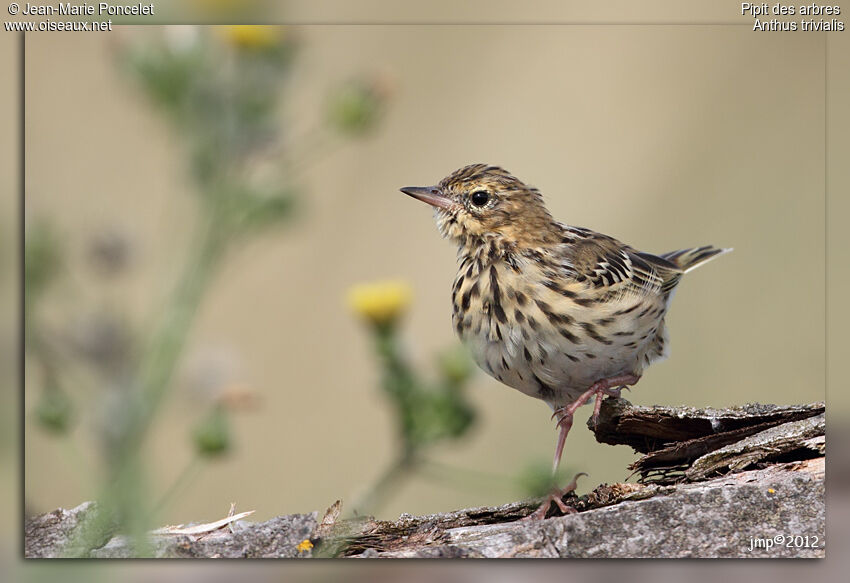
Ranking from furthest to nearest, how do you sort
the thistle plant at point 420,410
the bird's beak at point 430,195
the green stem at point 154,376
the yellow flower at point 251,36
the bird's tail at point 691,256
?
1. the bird's tail at point 691,256
2. the bird's beak at point 430,195
3. the yellow flower at point 251,36
4. the thistle plant at point 420,410
5. the green stem at point 154,376

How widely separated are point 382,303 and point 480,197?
1.53 meters

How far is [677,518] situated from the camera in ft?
9.50

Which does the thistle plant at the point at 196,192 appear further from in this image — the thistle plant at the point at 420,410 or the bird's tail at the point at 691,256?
the bird's tail at the point at 691,256

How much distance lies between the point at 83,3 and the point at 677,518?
2639 mm

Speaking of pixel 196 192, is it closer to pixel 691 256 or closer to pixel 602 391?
pixel 602 391

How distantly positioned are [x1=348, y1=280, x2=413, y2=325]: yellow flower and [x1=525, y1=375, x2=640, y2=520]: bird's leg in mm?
1289

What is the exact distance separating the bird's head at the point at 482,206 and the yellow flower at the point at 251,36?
143 centimetres

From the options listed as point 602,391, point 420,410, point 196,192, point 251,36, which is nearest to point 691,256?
point 602,391

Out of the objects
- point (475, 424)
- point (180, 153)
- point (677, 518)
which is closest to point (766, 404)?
point (677, 518)

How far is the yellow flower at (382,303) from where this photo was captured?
1.83m

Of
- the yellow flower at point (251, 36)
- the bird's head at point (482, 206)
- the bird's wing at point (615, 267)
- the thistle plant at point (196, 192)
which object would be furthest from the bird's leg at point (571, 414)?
the yellow flower at point (251, 36)

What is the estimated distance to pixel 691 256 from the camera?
4016 millimetres

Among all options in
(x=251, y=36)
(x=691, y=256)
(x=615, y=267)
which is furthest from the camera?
(x=691, y=256)

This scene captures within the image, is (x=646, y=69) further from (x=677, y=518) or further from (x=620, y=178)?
(x=677, y=518)
